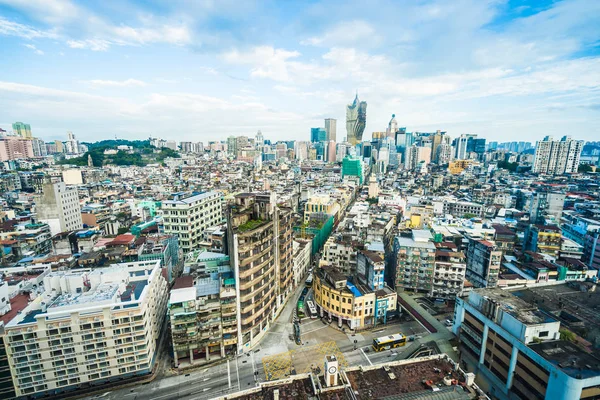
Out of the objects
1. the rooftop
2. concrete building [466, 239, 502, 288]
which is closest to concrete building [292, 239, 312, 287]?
concrete building [466, 239, 502, 288]

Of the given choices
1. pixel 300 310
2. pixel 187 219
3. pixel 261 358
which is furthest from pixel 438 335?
pixel 187 219

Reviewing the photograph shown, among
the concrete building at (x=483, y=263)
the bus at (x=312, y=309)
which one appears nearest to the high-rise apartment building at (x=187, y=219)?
the bus at (x=312, y=309)

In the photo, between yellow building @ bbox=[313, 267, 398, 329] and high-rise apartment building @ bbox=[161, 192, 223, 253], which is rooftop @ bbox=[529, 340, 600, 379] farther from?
high-rise apartment building @ bbox=[161, 192, 223, 253]

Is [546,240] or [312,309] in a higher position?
[546,240]

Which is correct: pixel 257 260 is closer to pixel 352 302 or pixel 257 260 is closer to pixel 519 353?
pixel 352 302

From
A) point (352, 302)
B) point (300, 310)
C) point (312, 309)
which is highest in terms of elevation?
point (352, 302)

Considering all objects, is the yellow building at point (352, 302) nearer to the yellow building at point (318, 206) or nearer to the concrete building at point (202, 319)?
the concrete building at point (202, 319)
